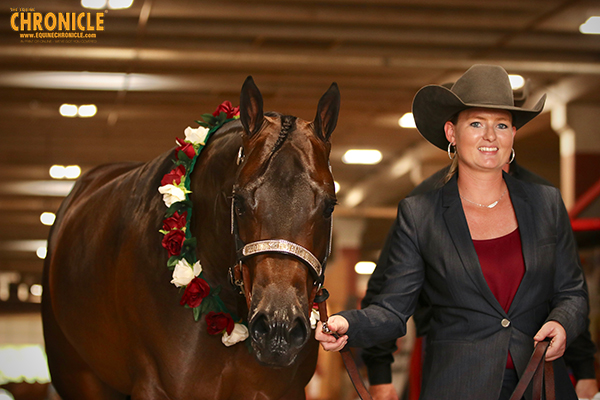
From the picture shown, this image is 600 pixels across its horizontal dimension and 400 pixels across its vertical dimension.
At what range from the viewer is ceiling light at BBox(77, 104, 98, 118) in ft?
28.4

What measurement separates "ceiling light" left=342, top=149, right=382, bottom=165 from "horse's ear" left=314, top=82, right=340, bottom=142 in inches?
357

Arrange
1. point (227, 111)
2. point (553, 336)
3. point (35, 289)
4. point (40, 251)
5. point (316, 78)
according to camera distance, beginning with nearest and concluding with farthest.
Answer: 1. point (553, 336)
2. point (227, 111)
3. point (316, 78)
4. point (40, 251)
5. point (35, 289)

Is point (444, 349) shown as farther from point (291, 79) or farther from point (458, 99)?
point (291, 79)

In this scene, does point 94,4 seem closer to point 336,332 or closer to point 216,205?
point 216,205

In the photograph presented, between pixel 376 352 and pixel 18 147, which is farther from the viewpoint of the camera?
pixel 18 147

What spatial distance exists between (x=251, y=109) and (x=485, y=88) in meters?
0.69

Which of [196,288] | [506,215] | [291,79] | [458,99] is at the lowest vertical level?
[196,288]

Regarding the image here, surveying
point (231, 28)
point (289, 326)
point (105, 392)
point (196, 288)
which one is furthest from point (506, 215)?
point (231, 28)

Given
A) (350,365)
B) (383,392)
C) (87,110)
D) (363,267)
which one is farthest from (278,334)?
(363,267)

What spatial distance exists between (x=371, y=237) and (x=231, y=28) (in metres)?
5.54

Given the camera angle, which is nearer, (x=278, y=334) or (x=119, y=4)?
(x=278, y=334)

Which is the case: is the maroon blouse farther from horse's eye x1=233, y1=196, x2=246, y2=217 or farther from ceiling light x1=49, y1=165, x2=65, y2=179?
ceiling light x1=49, y1=165, x2=65, y2=179

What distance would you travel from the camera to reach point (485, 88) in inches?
82.0

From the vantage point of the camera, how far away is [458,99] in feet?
6.72
